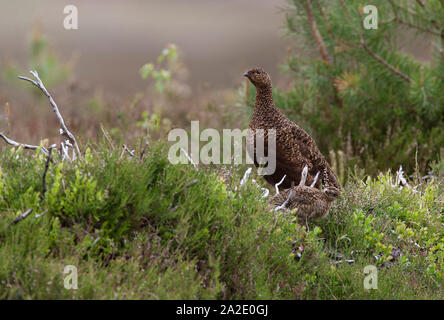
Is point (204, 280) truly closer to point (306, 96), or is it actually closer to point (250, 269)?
point (250, 269)

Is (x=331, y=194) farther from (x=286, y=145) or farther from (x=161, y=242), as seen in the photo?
(x=161, y=242)

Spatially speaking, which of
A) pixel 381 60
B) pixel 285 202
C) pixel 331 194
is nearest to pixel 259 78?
pixel 331 194

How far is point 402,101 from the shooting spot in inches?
240

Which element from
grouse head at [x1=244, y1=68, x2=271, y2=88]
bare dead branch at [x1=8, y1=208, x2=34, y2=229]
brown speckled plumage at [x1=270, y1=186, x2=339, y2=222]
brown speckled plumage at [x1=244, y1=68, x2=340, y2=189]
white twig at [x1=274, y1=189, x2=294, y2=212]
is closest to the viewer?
bare dead branch at [x1=8, y1=208, x2=34, y2=229]

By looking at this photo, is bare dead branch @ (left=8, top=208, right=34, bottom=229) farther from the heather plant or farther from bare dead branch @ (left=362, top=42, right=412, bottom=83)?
bare dead branch @ (left=362, top=42, right=412, bottom=83)

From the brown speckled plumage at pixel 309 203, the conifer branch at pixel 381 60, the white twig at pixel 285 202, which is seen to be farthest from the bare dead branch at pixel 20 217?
the conifer branch at pixel 381 60

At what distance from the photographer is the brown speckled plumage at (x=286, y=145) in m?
4.14

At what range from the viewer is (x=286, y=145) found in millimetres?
4129

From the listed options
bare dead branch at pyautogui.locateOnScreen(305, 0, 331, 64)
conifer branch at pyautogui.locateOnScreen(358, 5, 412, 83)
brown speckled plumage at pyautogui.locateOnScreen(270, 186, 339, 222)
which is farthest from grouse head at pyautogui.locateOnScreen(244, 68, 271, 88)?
bare dead branch at pyautogui.locateOnScreen(305, 0, 331, 64)

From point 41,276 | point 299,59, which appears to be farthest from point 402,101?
point 41,276

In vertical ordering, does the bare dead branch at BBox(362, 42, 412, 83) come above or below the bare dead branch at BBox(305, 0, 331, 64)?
below

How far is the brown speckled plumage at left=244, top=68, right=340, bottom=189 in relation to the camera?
414 centimetres

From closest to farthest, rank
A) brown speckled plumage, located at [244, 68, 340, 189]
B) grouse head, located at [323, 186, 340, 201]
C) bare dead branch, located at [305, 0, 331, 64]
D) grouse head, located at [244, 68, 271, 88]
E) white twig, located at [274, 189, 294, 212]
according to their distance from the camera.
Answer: white twig, located at [274, 189, 294, 212], grouse head, located at [323, 186, 340, 201], brown speckled plumage, located at [244, 68, 340, 189], grouse head, located at [244, 68, 271, 88], bare dead branch, located at [305, 0, 331, 64]

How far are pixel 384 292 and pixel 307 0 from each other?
4226 mm
